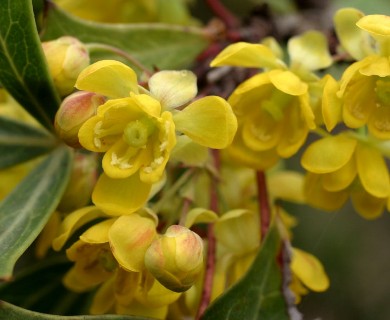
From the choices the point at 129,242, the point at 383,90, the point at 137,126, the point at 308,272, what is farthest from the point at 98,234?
the point at 383,90

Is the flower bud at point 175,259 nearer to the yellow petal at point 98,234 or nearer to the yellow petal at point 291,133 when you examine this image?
the yellow petal at point 98,234

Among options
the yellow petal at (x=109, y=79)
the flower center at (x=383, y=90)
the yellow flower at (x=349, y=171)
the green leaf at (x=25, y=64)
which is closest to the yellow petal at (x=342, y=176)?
the yellow flower at (x=349, y=171)

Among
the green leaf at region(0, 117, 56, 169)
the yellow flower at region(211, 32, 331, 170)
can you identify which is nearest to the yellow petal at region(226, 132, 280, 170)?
the yellow flower at region(211, 32, 331, 170)

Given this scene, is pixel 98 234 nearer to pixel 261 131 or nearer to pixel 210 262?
pixel 210 262

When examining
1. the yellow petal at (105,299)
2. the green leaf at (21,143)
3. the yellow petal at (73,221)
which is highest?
the yellow petal at (73,221)

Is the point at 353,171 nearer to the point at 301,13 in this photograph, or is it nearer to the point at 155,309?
the point at 155,309

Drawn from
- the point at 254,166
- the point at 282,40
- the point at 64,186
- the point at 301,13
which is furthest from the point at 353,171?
the point at 301,13

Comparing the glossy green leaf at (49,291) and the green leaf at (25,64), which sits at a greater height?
the green leaf at (25,64)

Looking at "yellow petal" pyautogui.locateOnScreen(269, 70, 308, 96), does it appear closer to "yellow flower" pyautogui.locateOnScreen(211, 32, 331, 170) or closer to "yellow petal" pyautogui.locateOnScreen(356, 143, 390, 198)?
"yellow flower" pyautogui.locateOnScreen(211, 32, 331, 170)
